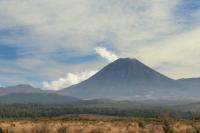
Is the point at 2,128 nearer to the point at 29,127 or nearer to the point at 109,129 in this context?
the point at 29,127

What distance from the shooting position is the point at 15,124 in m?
139

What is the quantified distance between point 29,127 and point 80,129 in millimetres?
17220

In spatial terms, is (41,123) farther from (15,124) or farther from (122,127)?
(122,127)

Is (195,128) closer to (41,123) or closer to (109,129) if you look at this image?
(109,129)

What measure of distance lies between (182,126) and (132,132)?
1541cm

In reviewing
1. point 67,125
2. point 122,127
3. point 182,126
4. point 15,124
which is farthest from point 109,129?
point 15,124

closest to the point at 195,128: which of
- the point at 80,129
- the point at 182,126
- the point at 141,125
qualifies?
the point at 182,126

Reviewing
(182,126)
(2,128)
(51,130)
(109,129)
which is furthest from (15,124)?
(182,126)

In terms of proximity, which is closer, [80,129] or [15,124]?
[80,129]

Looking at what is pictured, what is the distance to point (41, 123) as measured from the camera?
5487 inches

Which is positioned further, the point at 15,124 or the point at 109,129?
the point at 15,124

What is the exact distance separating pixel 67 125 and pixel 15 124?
18.0 m

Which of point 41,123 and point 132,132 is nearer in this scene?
point 132,132

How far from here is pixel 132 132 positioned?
423 ft
